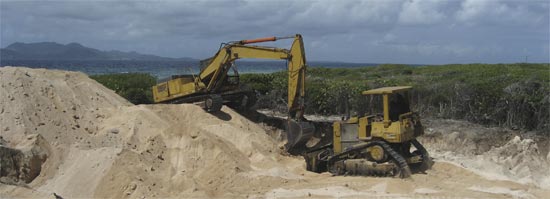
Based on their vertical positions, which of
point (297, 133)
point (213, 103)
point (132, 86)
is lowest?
point (297, 133)

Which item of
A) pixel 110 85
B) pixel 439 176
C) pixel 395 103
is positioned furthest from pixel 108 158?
pixel 110 85

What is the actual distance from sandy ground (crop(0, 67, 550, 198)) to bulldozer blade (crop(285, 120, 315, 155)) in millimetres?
406

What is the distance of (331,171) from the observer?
1313 cm

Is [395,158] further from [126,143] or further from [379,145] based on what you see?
[126,143]

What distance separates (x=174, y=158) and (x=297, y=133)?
124 inches

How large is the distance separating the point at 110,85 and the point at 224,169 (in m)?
10.2

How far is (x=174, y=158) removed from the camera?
1373 centimetres

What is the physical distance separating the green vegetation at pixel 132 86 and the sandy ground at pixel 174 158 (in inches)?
159

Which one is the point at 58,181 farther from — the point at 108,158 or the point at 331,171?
the point at 331,171

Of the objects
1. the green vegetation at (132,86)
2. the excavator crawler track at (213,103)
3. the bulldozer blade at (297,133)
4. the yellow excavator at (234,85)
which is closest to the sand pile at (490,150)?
the bulldozer blade at (297,133)

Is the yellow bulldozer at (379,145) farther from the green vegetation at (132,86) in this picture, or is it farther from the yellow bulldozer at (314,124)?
the green vegetation at (132,86)

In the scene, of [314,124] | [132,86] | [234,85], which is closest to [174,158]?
[314,124]

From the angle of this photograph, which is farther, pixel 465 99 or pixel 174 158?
pixel 465 99

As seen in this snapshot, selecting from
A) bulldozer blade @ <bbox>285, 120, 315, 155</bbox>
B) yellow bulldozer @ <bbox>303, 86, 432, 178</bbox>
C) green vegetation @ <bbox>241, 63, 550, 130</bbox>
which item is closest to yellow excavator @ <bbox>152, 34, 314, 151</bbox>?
bulldozer blade @ <bbox>285, 120, 315, 155</bbox>
